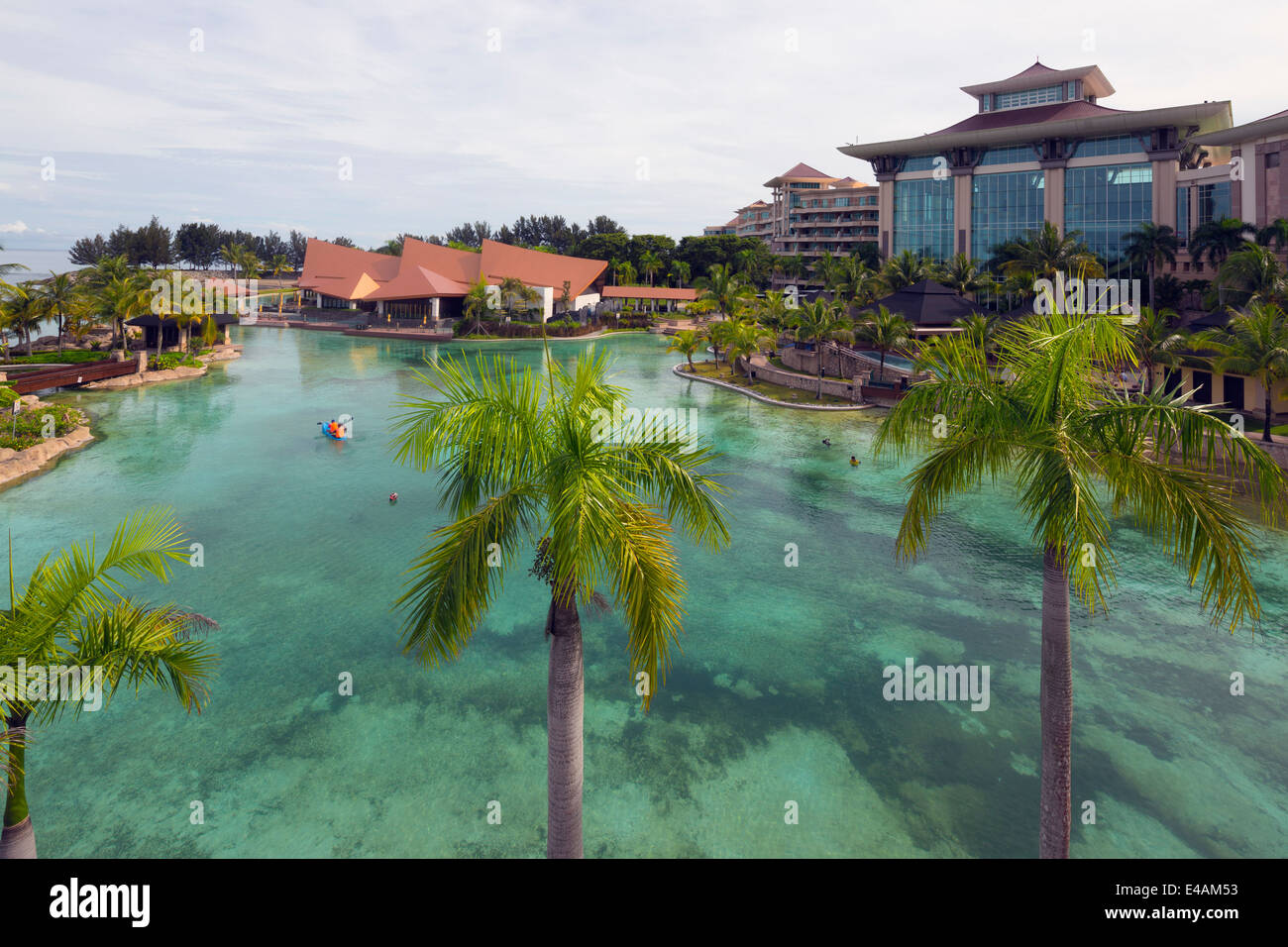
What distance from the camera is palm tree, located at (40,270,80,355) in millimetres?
47219

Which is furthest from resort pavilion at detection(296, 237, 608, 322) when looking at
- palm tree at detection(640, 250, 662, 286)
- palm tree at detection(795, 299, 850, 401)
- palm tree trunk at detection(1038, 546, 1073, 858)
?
palm tree trunk at detection(1038, 546, 1073, 858)

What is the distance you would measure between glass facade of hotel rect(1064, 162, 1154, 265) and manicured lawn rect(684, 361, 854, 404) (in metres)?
34.1

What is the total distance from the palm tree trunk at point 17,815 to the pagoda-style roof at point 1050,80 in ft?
300

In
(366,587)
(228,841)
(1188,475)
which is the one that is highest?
(1188,475)

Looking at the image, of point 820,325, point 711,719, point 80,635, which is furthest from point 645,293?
point 80,635

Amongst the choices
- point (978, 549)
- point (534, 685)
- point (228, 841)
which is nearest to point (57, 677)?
point (228, 841)

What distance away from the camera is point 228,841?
30.9 feet

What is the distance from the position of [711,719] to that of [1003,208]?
71324 mm

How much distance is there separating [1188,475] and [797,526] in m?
16.4

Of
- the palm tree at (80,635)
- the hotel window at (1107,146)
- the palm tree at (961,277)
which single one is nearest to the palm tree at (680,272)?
the hotel window at (1107,146)

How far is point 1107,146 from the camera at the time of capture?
61.9m

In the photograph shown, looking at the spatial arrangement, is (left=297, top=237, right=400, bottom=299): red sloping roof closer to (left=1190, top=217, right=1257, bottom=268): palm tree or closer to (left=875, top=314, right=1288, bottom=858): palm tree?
(left=1190, top=217, right=1257, bottom=268): palm tree

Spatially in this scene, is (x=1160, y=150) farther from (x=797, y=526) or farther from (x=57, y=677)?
(x=57, y=677)

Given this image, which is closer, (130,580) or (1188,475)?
(1188,475)
